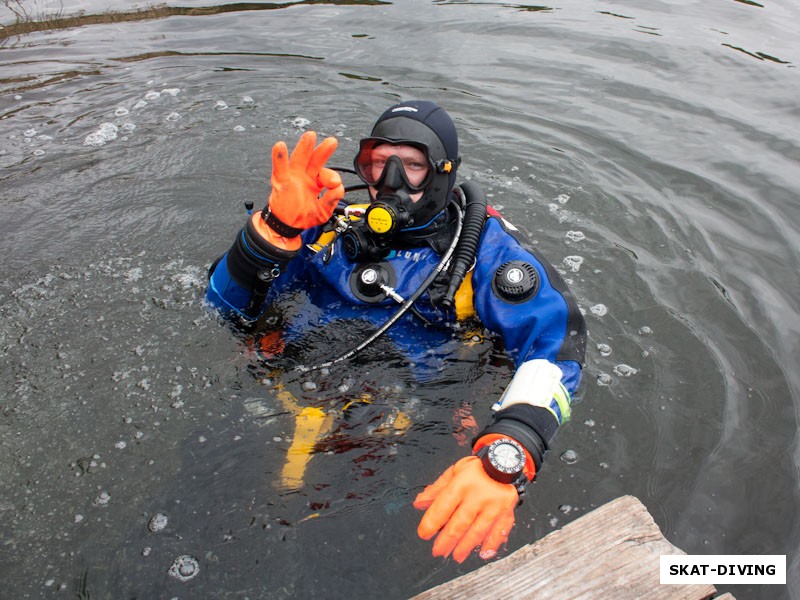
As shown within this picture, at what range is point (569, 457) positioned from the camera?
2.80 m

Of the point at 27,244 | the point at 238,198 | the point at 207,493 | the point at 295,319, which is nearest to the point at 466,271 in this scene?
the point at 295,319

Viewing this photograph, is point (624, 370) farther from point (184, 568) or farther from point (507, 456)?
point (184, 568)

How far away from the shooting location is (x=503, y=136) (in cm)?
573

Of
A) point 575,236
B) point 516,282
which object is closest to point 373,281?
point 516,282

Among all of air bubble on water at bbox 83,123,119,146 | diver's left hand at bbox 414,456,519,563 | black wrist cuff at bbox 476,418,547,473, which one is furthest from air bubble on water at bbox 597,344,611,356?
air bubble on water at bbox 83,123,119,146

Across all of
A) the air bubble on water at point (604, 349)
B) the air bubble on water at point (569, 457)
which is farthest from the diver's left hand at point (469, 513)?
the air bubble on water at point (604, 349)

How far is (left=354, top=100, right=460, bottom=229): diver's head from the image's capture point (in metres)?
2.73

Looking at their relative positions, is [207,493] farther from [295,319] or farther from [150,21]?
[150,21]

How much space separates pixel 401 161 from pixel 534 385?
1.16 metres

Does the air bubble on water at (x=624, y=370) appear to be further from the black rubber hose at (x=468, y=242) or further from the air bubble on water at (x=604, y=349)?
the black rubber hose at (x=468, y=242)

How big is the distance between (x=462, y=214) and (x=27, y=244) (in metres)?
3.00

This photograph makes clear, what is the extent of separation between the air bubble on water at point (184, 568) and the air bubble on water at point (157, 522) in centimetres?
17

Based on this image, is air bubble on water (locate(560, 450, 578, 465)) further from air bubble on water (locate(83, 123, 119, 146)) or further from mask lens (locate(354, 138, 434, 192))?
air bubble on water (locate(83, 123, 119, 146))

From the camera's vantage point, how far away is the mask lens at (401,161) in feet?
9.01
